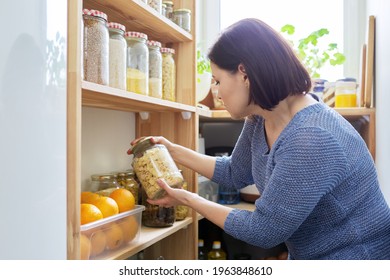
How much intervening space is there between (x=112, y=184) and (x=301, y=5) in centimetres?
163

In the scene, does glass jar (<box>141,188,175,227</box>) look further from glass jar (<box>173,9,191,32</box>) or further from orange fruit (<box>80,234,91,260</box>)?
glass jar (<box>173,9,191,32</box>)

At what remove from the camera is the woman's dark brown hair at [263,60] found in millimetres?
1017

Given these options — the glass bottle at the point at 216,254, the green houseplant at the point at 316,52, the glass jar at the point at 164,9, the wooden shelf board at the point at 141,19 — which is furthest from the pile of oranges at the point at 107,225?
the green houseplant at the point at 316,52

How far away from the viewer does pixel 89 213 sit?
2.98 ft

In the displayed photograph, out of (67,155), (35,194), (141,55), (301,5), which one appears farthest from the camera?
(301,5)

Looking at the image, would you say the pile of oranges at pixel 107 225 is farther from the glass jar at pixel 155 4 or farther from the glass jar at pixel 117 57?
the glass jar at pixel 155 4

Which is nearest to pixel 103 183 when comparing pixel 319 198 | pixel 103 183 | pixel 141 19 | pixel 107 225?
pixel 103 183

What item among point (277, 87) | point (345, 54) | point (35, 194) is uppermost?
point (345, 54)

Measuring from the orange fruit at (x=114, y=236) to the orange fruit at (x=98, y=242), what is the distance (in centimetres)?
2

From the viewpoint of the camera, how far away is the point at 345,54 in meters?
2.24

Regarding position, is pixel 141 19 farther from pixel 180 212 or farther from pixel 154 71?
pixel 180 212

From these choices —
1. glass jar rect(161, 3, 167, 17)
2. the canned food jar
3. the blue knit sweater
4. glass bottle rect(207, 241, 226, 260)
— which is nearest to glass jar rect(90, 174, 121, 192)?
the blue knit sweater

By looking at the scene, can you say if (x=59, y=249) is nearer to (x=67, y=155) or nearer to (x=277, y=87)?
(x=67, y=155)

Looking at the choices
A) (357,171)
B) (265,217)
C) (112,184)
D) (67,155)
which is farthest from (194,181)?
(67,155)
